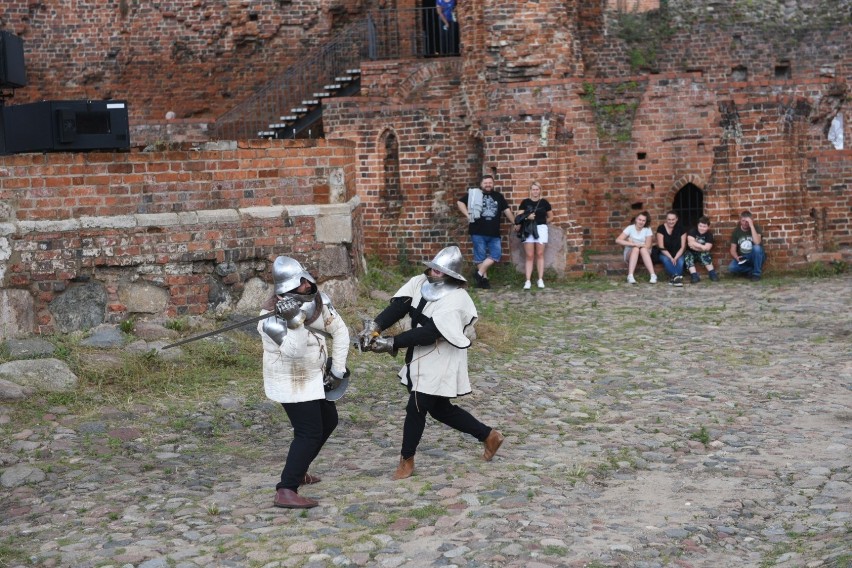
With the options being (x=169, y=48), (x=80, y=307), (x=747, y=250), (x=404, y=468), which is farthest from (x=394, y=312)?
(x=169, y=48)

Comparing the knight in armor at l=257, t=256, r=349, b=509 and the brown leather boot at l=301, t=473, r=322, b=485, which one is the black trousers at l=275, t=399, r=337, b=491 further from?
the brown leather boot at l=301, t=473, r=322, b=485

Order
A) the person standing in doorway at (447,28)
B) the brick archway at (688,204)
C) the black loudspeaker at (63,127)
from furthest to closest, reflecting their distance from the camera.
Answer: the person standing in doorway at (447,28) < the brick archway at (688,204) < the black loudspeaker at (63,127)

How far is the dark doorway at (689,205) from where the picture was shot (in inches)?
737

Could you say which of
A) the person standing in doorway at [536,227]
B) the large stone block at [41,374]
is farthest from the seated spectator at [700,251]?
the large stone block at [41,374]

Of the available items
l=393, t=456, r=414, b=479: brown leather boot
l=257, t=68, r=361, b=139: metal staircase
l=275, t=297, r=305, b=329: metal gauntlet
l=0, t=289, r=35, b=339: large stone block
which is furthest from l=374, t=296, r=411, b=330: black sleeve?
l=257, t=68, r=361, b=139: metal staircase

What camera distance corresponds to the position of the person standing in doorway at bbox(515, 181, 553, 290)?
17281 millimetres

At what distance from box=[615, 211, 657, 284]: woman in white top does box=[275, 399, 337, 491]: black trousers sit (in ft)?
33.6

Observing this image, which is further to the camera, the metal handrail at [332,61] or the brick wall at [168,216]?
the metal handrail at [332,61]

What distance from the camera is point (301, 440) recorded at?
7871 mm

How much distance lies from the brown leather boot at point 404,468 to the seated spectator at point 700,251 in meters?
9.89

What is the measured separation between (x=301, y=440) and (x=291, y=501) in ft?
1.26

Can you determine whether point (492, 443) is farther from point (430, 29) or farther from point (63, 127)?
point (430, 29)

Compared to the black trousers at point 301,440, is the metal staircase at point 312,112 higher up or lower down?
higher up

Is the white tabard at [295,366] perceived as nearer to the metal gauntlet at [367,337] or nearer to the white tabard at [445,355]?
the metal gauntlet at [367,337]
